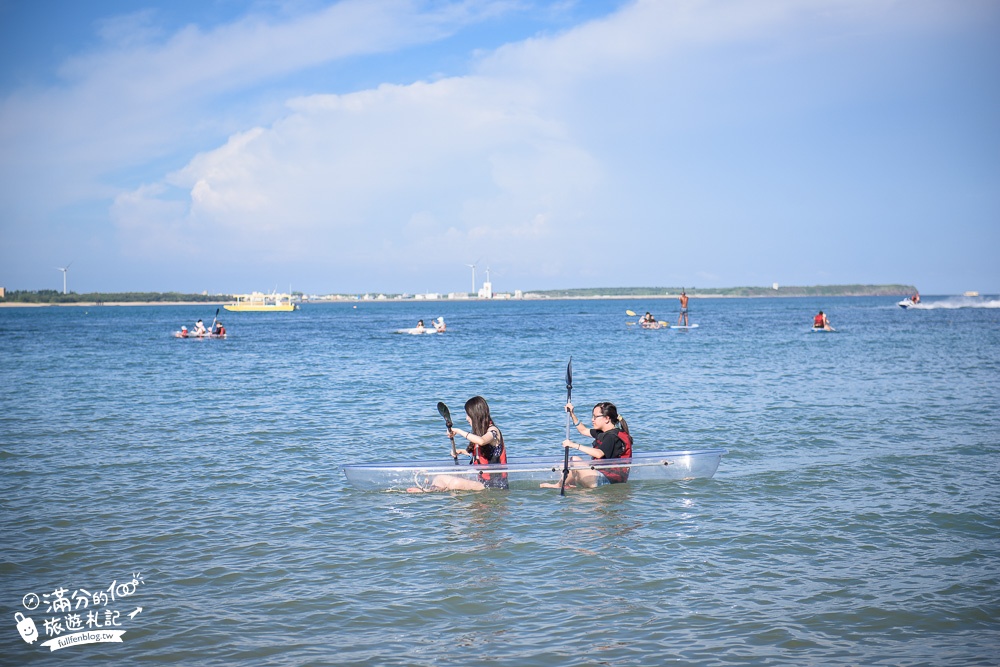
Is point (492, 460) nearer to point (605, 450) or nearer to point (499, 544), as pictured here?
point (605, 450)

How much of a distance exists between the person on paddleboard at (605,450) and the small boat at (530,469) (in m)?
0.16

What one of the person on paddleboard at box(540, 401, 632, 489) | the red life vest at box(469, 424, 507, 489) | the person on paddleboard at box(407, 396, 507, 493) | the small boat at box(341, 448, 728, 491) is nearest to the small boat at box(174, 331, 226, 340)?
the small boat at box(341, 448, 728, 491)

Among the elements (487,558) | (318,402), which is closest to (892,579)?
(487,558)

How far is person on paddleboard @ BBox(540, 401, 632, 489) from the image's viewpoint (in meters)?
13.2

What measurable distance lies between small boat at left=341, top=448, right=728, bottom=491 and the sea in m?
0.32

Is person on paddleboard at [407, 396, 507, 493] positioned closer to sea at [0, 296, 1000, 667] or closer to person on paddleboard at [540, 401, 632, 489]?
sea at [0, 296, 1000, 667]

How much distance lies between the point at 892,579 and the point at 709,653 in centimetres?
309

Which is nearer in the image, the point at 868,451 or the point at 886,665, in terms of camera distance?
the point at 886,665

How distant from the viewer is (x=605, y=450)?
13297mm

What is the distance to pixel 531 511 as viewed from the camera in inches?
470

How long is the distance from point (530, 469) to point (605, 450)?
1360 millimetres

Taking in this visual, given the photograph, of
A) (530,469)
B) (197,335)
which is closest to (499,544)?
(530,469)

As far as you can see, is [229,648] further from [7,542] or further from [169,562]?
[7,542]

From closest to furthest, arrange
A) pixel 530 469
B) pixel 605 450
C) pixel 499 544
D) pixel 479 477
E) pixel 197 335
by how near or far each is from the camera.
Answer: pixel 499 544
pixel 479 477
pixel 530 469
pixel 605 450
pixel 197 335
